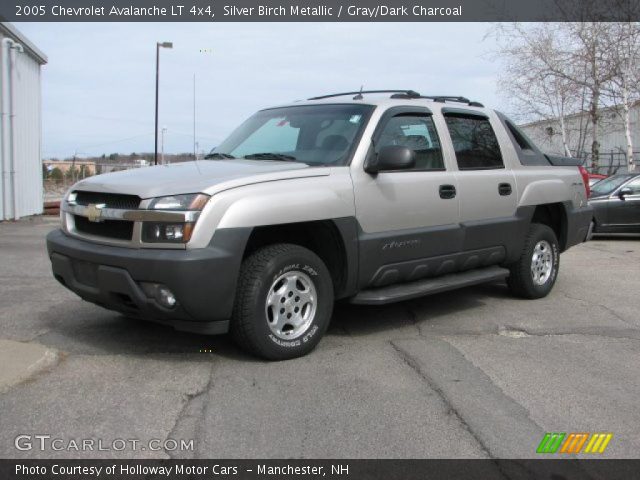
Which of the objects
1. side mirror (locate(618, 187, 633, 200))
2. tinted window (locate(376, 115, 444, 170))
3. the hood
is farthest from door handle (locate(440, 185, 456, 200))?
side mirror (locate(618, 187, 633, 200))

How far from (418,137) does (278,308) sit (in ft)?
6.96

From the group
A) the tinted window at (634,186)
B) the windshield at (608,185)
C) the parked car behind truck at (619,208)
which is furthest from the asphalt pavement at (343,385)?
the windshield at (608,185)

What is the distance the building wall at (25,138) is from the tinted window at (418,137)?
1213 cm

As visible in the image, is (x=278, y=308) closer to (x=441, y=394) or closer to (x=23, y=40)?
(x=441, y=394)

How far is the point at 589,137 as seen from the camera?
32.2m

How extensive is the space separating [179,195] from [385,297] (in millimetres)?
1832

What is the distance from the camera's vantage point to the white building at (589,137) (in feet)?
95.2

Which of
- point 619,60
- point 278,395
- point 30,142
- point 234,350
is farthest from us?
point 619,60

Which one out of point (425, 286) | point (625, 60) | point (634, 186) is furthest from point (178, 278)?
point (625, 60)

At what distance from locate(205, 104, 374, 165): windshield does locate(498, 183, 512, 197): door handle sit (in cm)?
170

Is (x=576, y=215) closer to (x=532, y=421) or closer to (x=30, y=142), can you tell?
(x=532, y=421)
